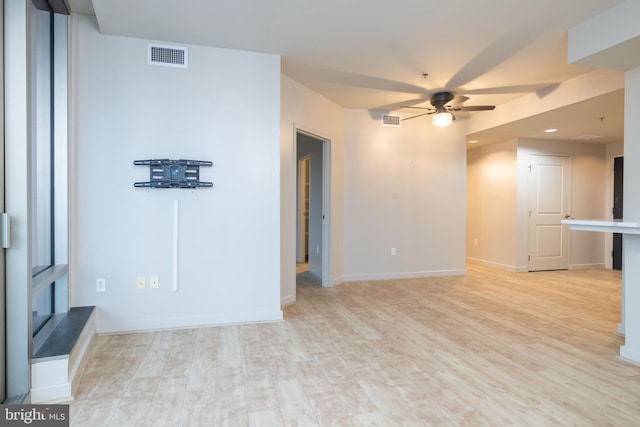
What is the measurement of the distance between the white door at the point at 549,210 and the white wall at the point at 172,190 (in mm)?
5039

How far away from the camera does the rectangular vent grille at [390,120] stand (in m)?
5.49

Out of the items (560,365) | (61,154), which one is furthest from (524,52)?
(61,154)

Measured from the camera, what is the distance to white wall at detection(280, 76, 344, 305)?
13.0 ft

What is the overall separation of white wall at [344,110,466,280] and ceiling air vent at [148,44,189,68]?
8.72 ft

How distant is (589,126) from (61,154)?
6.66 metres

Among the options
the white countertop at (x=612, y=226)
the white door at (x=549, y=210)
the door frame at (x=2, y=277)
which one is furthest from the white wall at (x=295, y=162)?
the white door at (x=549, y=210)

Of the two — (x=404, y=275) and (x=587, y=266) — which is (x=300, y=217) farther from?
(x=587, y=266)

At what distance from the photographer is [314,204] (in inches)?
235

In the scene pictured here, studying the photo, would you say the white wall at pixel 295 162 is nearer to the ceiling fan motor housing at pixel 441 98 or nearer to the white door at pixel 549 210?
the ceiling fan motor housing at pixel 441 98

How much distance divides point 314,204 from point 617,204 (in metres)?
5.69

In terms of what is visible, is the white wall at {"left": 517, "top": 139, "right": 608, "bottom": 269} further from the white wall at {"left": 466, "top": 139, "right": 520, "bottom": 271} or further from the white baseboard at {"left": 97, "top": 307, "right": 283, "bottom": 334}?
the white baseboard at {"left": 97, "top": 307, "right": 283, "bottom": 334}

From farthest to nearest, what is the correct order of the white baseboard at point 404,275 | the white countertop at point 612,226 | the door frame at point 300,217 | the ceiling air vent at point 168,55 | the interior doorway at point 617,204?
1. the door frame at point 300,217
2. the interior doorway at point 617,204
3. the white baseboard at point 404,275
4. the ceiling air vent at point 168,55
5. the white countertop at point 612,226

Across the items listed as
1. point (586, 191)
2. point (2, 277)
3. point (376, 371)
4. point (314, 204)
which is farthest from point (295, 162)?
point (586, 191)

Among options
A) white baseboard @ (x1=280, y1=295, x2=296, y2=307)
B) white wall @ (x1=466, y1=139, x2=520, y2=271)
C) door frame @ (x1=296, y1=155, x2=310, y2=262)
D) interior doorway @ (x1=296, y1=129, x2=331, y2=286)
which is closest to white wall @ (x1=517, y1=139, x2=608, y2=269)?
white wall @ (x1=466, y1=139, x2=520, y2=271)
